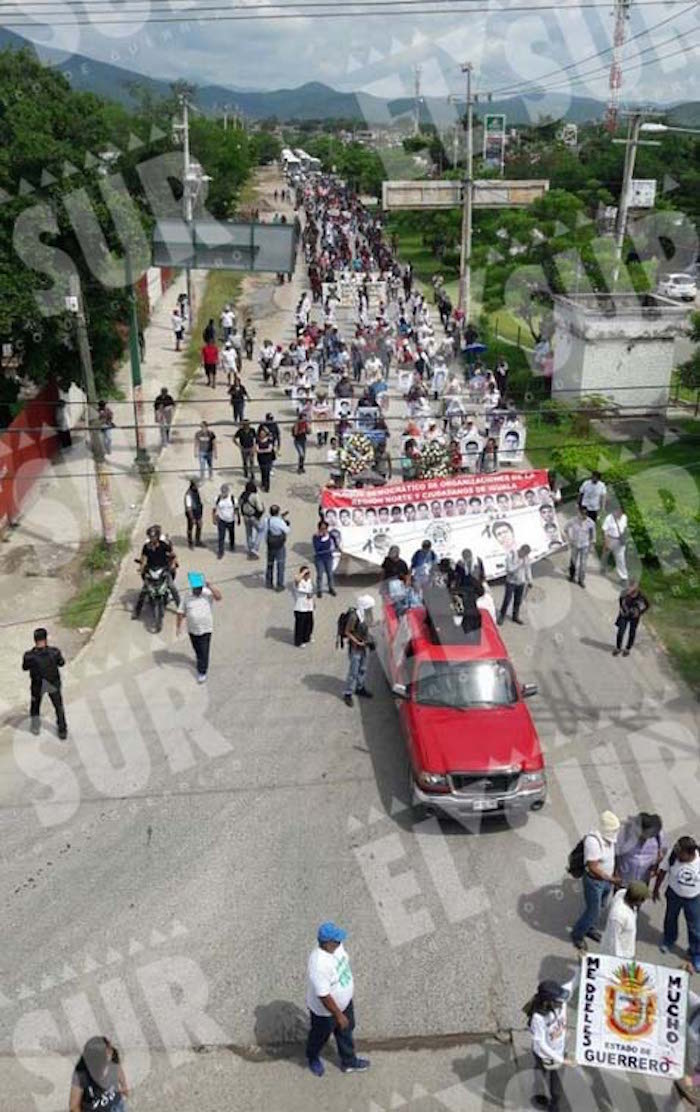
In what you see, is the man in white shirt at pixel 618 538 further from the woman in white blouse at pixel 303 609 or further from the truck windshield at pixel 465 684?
the truck windshield at pixel 465 684

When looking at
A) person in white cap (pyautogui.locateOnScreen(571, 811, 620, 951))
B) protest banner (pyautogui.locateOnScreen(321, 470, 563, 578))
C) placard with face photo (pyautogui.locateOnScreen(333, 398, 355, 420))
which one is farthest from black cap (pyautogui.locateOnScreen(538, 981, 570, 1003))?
placard with face photo (pyautogui.locateOnScreen(333, 398, 355, 420))

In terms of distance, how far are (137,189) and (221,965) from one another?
4203 centimetres

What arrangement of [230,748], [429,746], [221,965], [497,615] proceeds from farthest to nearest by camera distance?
[497,615] → [230,748] → [429,746] → [221,965]

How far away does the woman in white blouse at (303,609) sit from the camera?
47.6 ft

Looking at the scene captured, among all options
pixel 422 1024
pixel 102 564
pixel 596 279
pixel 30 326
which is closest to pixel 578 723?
pixel 422 1024

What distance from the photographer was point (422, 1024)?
8.48 meters

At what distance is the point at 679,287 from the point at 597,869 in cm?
4593

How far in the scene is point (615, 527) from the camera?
17016 millimetres

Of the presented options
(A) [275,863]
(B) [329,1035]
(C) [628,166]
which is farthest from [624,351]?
(B) [329,1035]

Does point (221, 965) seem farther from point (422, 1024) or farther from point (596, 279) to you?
point (596, 279)

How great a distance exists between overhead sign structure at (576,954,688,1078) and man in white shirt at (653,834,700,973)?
1475mm

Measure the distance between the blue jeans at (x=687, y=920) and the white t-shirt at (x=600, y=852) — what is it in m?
0.53

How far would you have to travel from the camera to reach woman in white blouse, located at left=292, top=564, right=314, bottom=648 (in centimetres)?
1451

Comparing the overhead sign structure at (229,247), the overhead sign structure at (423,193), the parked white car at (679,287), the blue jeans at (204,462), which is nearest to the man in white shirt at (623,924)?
the blue jeans at (204,462)
